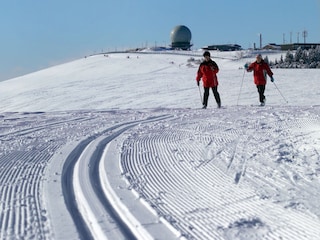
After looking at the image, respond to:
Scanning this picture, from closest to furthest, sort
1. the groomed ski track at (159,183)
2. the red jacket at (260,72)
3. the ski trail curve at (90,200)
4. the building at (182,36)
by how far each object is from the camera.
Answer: the ski trail curve at (90,200) < the groomed ski track at (159,183) < the red jacket at (260,72) < the building at (182,36)

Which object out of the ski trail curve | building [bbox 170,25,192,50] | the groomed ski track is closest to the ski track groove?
the groomed ski track

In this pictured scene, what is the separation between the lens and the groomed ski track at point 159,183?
3.48 m

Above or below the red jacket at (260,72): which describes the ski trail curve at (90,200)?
above

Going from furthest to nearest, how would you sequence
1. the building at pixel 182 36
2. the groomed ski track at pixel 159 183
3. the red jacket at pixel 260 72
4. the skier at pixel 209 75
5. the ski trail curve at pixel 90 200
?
the building at pixel 182 36 < the red jacket at pixel 260 72 < the skier at pixel 209 75 < the groomed ski track at pixel 159 183 < the ski trail curve at pixel 90 200

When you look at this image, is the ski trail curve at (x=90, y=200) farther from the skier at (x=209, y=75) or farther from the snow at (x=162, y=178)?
the skier at (x=209, y=75)

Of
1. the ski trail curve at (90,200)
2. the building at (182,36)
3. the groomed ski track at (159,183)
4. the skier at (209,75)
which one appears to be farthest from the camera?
the building at (182,36)

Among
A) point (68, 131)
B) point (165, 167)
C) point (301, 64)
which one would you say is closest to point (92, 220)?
point (165, 167)

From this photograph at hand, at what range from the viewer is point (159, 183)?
4773mm

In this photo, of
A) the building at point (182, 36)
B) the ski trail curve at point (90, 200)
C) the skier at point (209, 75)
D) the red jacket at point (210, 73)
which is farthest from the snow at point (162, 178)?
the building at point (182, 36)

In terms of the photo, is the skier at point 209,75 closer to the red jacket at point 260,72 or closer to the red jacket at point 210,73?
the red jacket at point 210,73

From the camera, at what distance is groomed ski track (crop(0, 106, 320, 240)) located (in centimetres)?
348

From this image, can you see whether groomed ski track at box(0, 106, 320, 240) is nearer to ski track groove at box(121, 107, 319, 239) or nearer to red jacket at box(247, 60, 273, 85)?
ski track groove at box(121, 107, 319, 239)

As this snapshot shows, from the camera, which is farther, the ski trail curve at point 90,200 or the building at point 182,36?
the building at point 182,36

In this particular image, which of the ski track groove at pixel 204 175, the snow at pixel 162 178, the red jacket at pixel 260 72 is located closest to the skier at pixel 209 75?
the red jacket at pixel 260 72
